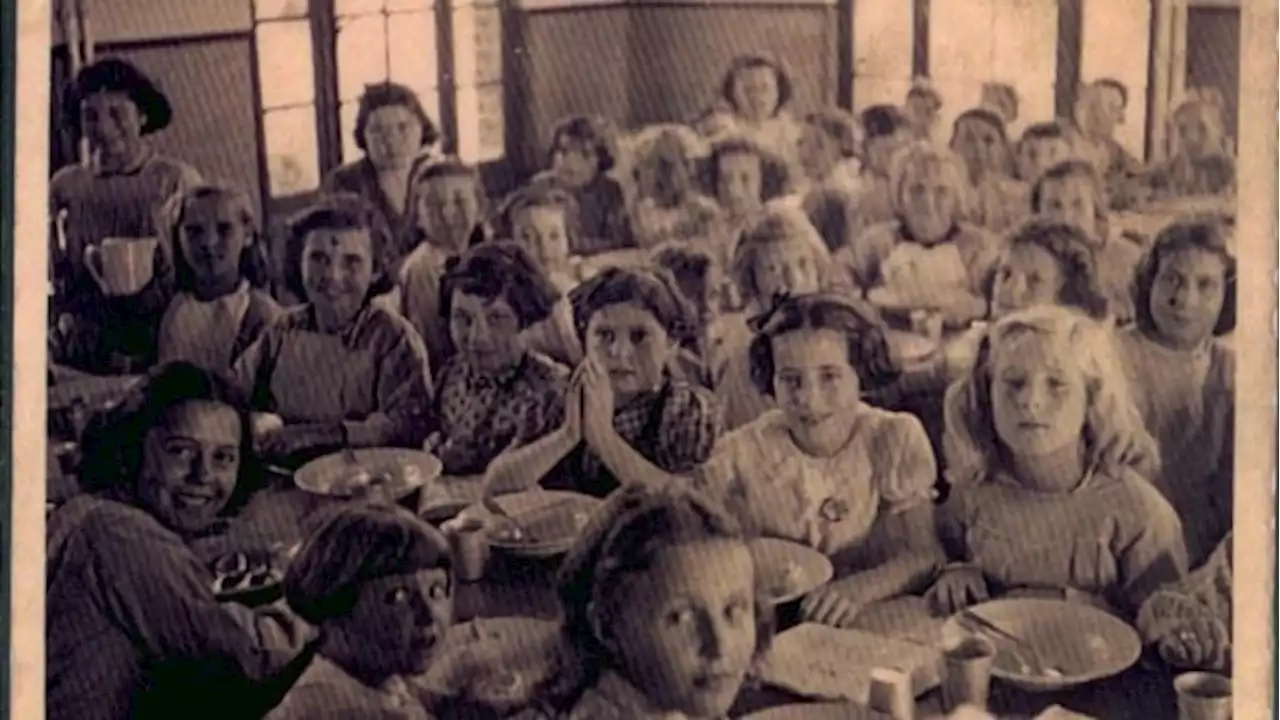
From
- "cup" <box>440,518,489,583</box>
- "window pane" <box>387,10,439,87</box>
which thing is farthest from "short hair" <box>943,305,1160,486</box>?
"window pane" <box>387,10,439,87</box>

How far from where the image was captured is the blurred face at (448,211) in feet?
3.31

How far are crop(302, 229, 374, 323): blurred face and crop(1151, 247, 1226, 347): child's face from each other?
0.56 metres

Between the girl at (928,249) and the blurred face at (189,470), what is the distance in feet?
1.51

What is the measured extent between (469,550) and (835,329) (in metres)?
0.30

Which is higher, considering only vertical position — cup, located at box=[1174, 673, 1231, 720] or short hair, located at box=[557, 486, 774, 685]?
short hair, located at box=[557, 486, 774, 685]

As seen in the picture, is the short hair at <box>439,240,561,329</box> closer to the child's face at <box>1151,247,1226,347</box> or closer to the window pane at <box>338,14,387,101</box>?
the window pane at <box>338,14,387,101</box>

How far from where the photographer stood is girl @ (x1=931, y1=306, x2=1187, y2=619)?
992 millimetres

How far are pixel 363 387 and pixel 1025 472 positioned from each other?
0.47 m

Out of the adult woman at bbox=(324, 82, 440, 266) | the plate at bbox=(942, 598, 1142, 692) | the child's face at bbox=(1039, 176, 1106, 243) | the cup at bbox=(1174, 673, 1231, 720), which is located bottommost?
the cup at bbox=(1174, 673, 1231, 720)

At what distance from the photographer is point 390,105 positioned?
1.01m

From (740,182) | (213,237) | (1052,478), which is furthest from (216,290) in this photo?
(1052,478)

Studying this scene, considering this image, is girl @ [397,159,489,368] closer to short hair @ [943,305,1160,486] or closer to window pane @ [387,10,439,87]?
window pane @ [387,10,439,87]

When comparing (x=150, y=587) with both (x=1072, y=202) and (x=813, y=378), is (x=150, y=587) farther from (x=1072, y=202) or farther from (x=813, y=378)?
(x=1072, y=202)

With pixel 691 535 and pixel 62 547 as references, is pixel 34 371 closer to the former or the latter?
pixel 62 547
